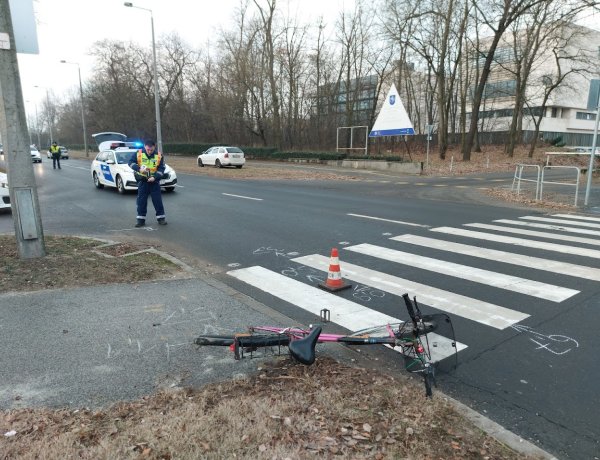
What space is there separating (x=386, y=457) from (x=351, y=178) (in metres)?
23.0

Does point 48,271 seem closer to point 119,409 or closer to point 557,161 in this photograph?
point 119,409

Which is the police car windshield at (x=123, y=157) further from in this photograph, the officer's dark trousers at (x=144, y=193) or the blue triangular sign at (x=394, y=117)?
the blue triangular sign at (x=394, y=117)

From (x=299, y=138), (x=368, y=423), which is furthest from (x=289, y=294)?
(x=299, y=138)

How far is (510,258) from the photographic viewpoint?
7.09m

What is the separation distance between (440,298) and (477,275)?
3.89 ft

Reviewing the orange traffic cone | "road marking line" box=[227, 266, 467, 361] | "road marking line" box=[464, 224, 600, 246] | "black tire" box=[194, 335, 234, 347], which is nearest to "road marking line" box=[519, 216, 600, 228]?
"road marking line" box=[464, 224, 600, 246]

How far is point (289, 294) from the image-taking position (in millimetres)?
5594

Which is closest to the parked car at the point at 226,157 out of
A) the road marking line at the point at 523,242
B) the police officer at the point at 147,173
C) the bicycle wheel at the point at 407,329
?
the police officer at the point at 147,173

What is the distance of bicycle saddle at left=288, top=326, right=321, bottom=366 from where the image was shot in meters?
3.38

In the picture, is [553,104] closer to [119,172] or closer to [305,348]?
[119,172]

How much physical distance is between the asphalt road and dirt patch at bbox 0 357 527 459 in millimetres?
502

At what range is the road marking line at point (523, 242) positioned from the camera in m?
7.55

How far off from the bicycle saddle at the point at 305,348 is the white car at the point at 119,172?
13.4 m

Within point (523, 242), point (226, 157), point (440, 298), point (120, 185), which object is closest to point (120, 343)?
point (440, 298)
